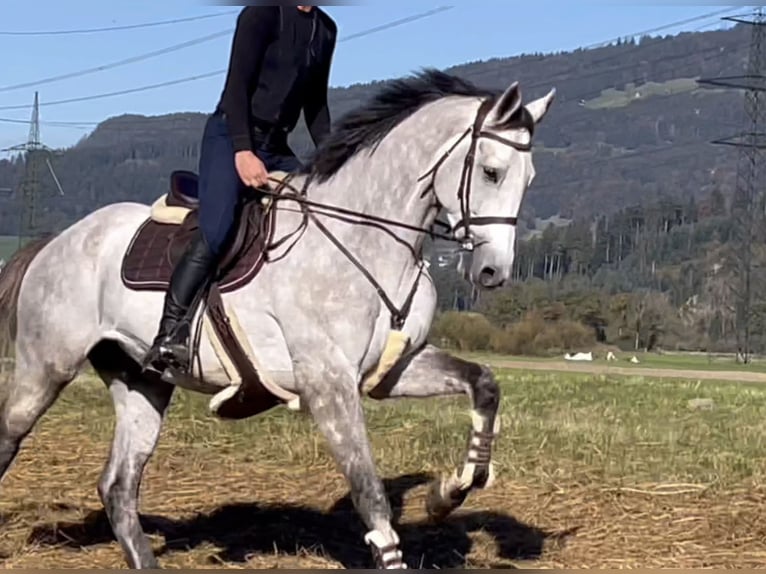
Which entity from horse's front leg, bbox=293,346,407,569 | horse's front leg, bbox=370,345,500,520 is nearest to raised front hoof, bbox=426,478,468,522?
horse's front leg, bbox=370,345,500,520

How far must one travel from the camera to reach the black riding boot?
5.98m

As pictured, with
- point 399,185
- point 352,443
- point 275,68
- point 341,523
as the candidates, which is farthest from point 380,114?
point 341,523

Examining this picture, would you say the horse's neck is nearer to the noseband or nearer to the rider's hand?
the noseband

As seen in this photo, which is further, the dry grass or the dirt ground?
the dry grass

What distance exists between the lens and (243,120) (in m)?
5.86

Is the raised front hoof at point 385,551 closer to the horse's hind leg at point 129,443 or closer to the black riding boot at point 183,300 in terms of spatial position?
the black riding boot at point 183,300

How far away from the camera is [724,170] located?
186m

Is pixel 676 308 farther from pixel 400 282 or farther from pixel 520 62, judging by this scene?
pixel 520 62

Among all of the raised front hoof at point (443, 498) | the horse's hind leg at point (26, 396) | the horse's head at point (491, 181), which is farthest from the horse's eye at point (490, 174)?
the horse's hind leg at point (26, 396)

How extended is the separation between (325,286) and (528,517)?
3.09 metres

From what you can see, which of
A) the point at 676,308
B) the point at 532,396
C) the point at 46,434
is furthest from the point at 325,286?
the point at 676,308

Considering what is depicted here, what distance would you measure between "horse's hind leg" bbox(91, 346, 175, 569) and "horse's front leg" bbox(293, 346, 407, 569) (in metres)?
1.67

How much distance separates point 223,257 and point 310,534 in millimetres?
2444

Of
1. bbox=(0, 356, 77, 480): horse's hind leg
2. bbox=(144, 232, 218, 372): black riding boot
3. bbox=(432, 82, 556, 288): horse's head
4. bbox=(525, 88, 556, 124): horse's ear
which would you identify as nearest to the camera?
bbox=(432, 82, 556, 288): horse's head
